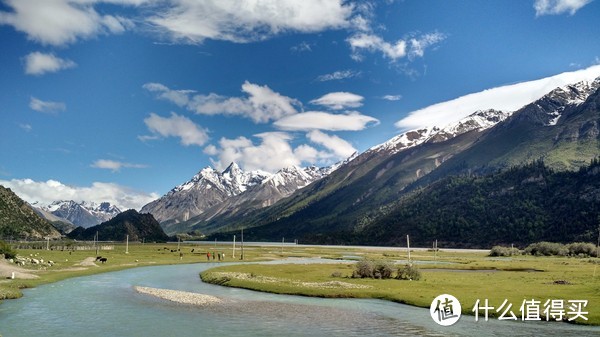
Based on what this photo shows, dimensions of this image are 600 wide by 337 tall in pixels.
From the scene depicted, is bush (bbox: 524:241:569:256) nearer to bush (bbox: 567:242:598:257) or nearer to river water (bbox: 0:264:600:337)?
bush (bbox: 567:242:598:257)

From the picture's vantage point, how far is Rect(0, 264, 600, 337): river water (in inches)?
1726

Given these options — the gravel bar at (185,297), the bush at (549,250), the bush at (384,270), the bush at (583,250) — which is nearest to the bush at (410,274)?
the bush at (384,270)

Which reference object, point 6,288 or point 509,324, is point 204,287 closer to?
point 6,288

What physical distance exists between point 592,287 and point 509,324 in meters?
29.4

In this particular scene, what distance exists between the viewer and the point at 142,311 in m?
55.7

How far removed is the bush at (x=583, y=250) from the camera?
172363 millimetres

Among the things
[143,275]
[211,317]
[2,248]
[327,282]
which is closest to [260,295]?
[327,282]

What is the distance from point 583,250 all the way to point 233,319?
178 metres

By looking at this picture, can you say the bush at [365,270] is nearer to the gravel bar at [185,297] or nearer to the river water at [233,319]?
the river water at [233,319]

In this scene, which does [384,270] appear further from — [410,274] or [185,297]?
[185,297]

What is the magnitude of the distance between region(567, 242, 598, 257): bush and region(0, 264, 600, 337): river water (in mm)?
149646

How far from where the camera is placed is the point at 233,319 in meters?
50.4

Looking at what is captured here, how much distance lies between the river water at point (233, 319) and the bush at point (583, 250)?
14965 cm

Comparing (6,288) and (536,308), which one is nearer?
(536,308)
